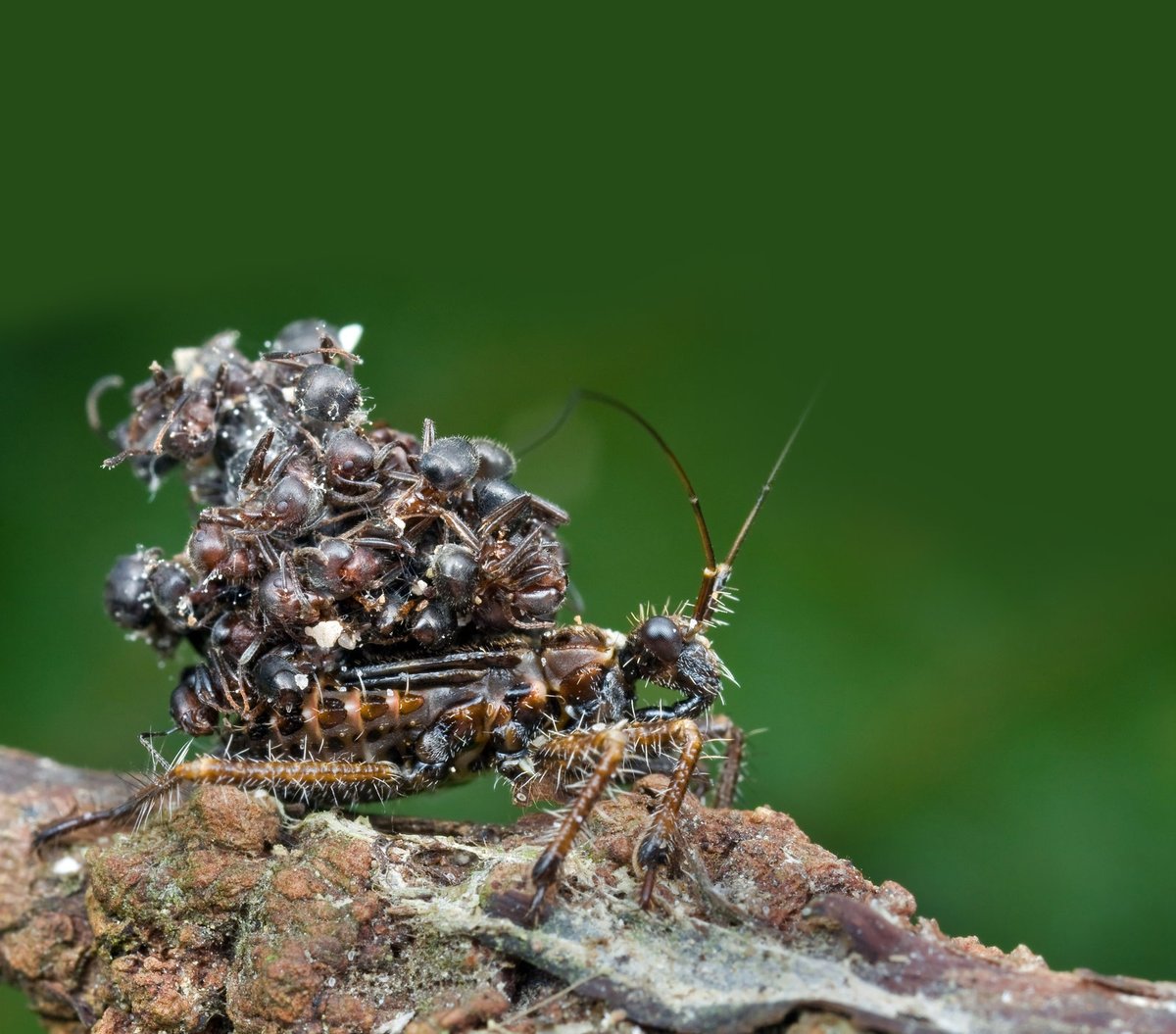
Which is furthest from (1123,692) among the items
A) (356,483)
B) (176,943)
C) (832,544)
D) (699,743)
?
(176,943)

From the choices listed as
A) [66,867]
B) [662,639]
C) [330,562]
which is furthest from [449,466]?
[66,867]

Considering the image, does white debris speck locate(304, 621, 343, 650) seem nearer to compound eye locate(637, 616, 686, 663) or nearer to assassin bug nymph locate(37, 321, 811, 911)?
assassin bug nymph locate(37, 321, 811, 911)

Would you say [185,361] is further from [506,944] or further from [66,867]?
[506,944]

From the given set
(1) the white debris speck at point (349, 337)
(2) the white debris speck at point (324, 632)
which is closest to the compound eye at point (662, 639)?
(2) the white debris speck at point (324, 632)

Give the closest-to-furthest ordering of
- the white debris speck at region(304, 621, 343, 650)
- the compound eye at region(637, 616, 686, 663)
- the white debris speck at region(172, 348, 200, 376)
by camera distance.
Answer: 1. the white debris speck at region(304, 621, 343, 650)
2. the compound eye at region(637, 616, 686, 663)
3. the white debris speck at region(172, 348, 200, 376)

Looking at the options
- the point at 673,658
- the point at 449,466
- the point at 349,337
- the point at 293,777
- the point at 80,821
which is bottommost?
the point at 80,821

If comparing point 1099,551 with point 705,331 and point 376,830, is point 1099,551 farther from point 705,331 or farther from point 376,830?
point 376,830

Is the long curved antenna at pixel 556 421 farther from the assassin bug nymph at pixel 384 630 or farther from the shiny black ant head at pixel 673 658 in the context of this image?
the shiny black ant head at pixel 673 658

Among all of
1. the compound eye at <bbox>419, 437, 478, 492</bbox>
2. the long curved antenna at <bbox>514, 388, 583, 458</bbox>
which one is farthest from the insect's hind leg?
the long curved antenna at <bbox>514, 388, 583, 458</bbox>
